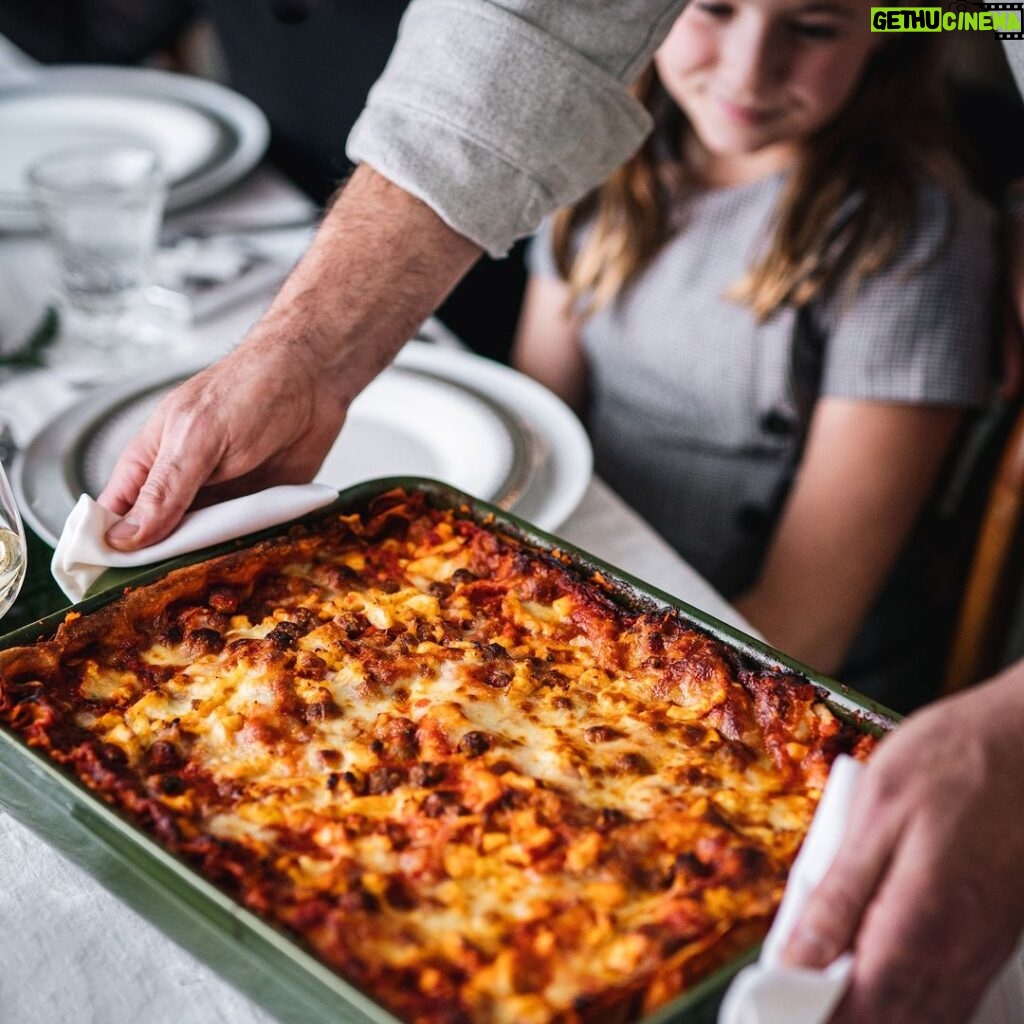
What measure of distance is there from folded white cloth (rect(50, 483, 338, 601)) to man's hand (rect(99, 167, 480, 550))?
0.7 inches

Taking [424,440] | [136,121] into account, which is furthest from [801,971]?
[136,121]

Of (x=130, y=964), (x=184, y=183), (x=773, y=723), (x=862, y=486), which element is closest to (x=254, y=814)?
(x=130, y=964)

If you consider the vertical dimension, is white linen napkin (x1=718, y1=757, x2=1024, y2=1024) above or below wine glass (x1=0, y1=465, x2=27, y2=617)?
above

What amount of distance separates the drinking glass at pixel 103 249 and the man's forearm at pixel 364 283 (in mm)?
449

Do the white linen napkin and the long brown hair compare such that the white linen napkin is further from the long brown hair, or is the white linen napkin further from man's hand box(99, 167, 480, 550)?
the long brown hair

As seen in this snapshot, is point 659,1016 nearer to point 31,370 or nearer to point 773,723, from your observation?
point 773,723

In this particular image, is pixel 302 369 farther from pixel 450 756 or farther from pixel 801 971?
pixel 801 971

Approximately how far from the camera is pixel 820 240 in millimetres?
1736

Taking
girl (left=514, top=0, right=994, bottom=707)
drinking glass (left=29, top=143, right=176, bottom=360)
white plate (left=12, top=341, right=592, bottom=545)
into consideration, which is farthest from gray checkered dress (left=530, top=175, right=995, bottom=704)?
drinking glass (left=29, top=143, right=176, bottom=360)

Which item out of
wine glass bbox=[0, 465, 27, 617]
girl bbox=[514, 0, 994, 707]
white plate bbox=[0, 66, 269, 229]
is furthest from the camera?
white plate bbox=[0, 66, 269, 229]

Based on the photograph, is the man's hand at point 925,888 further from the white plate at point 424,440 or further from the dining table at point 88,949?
the white plate at point 424,440

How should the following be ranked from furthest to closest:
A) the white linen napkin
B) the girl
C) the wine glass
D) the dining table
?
the girl < the wine glass < the dining table < the white linen napkin

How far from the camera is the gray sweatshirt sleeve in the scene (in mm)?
1281

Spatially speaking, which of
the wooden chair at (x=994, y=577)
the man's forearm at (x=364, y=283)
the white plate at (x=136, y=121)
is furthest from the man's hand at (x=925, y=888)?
the white plate at (x=136, y=121)
